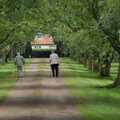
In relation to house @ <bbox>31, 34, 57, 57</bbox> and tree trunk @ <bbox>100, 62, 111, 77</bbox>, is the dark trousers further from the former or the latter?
house @ <bbox>31, 34, 57, 57</bbox>

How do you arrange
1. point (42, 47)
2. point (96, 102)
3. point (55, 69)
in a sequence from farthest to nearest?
point (42, 47), point (55, 69), point (96, 102)

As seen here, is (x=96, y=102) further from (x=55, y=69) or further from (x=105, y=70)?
(x=105, y=70)

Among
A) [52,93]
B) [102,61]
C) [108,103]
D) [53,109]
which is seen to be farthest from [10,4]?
[102,61]

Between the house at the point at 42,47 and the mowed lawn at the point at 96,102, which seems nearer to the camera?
the mowed lawn at the point at 96,102

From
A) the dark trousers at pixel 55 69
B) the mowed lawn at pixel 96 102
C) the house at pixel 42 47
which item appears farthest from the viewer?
the house at pixel 42 47

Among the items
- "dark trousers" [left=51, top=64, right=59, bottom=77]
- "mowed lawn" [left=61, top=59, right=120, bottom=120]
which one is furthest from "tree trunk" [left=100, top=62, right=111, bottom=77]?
"mowed lawn" [left=61, top=59, right=120, bottom=120]

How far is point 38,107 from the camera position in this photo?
2092cm

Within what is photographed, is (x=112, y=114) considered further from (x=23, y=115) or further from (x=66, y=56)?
(x=66, y=56)

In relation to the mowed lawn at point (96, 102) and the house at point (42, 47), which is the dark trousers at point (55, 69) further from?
the house at point (42, 47)

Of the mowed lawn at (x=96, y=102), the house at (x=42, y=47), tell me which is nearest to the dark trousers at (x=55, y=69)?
the mowed lawn at (x=96, y=102)

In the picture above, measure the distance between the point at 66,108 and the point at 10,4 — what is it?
34.2 ft

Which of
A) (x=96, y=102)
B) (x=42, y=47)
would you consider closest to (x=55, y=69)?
(x=96, y=102)

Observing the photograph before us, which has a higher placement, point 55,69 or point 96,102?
point 55,69

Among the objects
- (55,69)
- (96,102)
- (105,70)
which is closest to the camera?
(96,102)
